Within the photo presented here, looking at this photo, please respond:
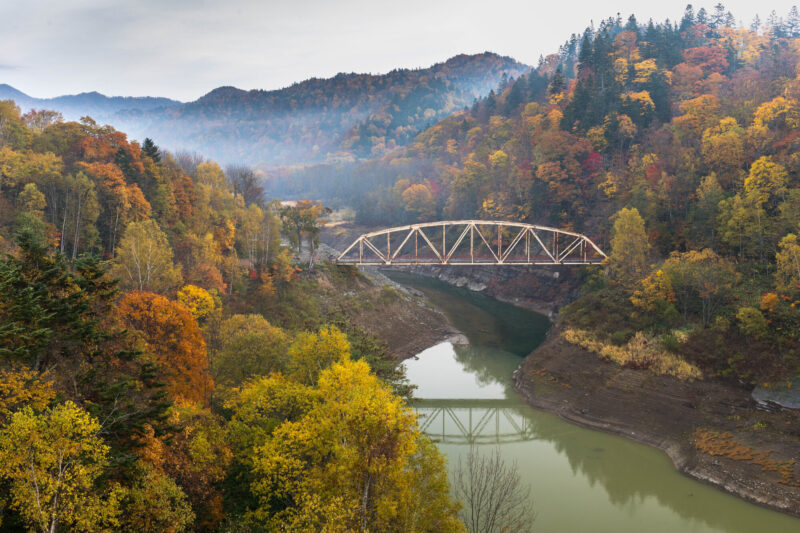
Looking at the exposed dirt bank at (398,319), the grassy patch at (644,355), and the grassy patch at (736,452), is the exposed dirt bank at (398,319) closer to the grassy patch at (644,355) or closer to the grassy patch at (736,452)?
the grassy patch at (644,355)

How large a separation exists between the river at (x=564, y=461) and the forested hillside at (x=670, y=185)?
7461mm

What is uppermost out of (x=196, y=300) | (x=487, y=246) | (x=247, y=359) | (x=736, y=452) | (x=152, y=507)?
(x=487, y=246)

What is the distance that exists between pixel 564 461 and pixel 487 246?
30.4 metres

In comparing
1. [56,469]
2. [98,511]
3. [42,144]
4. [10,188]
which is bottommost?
[98,511]

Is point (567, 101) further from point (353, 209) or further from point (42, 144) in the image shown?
point (42, 144)

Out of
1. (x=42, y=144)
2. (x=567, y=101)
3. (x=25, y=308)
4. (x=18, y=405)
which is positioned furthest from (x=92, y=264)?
(x=567, y=101)

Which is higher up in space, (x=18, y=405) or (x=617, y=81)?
(x=617, y=81)

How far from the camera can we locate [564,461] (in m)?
24.1

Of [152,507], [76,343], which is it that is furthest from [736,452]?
[76,343]

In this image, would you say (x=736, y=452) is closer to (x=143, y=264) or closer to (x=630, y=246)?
(x=630, y=246)

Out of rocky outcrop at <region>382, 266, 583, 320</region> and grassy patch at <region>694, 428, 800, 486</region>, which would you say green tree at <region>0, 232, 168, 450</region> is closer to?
grassy patch at <region>694, 428, 800, 486</region>

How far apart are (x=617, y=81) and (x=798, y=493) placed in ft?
197

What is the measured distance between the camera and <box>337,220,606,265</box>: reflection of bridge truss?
154ft

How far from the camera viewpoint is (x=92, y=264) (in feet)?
→ 50.7
